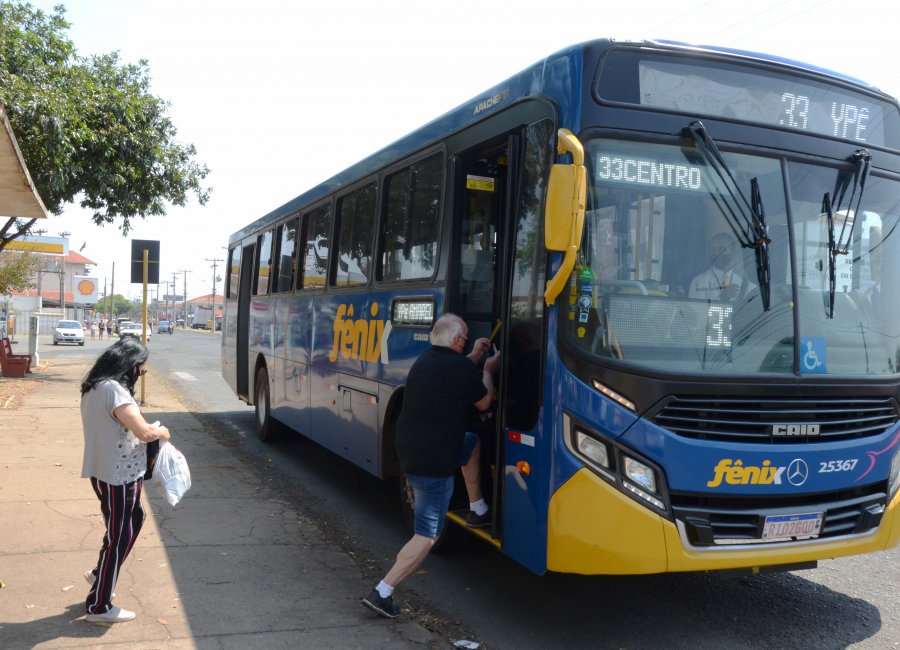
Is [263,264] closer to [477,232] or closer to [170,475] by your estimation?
[477,232]

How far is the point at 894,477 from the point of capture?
4.74 m

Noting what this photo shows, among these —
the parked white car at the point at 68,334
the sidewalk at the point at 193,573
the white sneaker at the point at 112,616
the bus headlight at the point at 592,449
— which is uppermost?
the bus headlight at the point at 592,449

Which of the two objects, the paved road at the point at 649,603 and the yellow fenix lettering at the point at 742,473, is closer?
the yellow fenix lettering at the point at 742,473

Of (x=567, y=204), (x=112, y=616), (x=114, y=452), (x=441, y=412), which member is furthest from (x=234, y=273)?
(x=567, y=204)

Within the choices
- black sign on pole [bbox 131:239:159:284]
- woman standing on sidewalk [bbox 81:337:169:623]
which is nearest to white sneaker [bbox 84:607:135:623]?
woman standing on sidewalk [bbox 81:337:169:623]

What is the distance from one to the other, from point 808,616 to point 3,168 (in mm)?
7782

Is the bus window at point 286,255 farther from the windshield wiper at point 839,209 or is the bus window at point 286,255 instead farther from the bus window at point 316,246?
the windshield wiper at point 839,209

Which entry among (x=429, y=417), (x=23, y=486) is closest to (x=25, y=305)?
(x=23, y=486)

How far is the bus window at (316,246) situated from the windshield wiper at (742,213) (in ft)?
16.3

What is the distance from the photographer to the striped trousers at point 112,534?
4.58 m

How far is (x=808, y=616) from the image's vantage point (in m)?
5.11

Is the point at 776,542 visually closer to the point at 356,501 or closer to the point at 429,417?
the point at 429,417

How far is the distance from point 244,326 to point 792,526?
10.3m

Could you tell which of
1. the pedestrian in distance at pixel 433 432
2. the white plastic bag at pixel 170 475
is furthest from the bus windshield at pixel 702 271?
the white plastic bag at pixel 170 475
